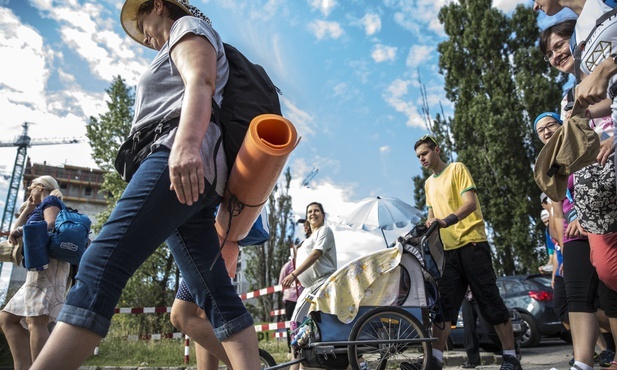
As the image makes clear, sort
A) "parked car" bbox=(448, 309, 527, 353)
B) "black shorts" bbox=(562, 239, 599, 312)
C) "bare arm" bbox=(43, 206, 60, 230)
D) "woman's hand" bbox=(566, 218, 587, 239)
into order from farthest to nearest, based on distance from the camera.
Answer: "parked car" bbox=(448, 309, 527, 353), "bare arm" bbox=(43, 206, 60, 230), "woman's hand" bbox=(566, 218, 587, 239), "black shorts" bbox=(562, 239, 599, 312)

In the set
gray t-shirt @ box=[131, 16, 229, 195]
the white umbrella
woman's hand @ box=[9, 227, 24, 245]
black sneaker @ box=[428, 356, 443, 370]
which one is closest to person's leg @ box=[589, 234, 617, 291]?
black sneaker @ box=[428, 356, 443, 370]

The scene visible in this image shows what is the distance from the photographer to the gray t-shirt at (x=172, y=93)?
2.10 meters

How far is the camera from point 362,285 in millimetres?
4609

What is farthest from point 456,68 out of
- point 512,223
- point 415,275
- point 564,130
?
point 564,130

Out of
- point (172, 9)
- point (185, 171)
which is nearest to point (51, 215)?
point (172, 9)

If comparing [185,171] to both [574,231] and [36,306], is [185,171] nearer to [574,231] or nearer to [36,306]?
[574,231]

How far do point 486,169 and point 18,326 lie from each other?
72.4 feet

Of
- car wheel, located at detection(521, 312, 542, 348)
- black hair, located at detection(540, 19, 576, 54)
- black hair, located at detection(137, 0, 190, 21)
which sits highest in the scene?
black hair, located at detection(540, 19, 576, 54)

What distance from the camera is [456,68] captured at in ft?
87.5

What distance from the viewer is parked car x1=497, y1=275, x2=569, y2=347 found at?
10453 millimetres

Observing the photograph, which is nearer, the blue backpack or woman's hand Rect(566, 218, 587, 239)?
woman's hand Rect(566, 218, 587, 239)

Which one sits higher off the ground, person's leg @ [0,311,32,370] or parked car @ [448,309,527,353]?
person's leg @ [0,311,32,370]

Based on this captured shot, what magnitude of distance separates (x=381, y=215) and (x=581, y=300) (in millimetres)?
6569

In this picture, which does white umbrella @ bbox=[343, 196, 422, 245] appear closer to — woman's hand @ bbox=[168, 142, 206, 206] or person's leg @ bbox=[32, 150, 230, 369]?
person's leg @ bbox=[32, 150, 230, 369]
